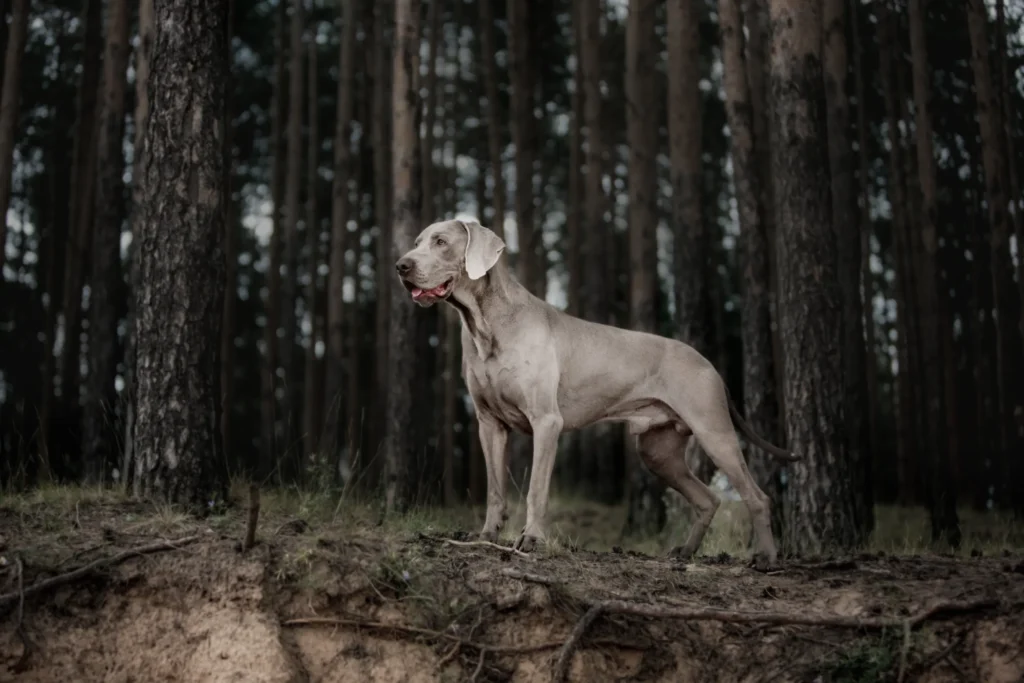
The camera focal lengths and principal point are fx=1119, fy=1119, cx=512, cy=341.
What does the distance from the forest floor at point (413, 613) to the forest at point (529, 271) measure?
0.04m

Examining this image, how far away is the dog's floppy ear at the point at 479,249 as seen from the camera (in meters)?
7.30

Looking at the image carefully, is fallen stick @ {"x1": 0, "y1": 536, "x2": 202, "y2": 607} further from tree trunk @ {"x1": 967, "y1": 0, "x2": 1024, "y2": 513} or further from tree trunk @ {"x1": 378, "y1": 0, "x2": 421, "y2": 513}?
tree trunk @ {"x1": 967, "y1": 0, "x2": 1024, "y2": 513}

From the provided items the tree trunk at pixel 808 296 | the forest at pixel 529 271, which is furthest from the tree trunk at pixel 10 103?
the tree trunk at pixel 808 296

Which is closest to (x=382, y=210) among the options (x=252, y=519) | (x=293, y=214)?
(x=293, y=214)

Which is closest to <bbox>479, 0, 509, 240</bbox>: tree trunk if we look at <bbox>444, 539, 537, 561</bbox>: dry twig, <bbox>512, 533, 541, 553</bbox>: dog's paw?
<bbox>512, 533, 541, 553</bbox>: dog's paw

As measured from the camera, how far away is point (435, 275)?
722cm

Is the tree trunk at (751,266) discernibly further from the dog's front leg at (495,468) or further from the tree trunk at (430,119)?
the tree trunk at (430,119)

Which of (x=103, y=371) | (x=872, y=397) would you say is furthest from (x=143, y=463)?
(x=872, y=397)

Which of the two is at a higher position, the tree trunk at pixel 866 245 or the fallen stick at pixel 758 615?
the tree trunk at pixel 866 245

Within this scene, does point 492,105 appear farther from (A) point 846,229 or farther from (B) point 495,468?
(B) point 495,468

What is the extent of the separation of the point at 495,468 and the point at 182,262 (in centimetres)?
264

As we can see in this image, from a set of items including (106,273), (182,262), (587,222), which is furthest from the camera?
(587,222)

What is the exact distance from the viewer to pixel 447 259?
288 inches

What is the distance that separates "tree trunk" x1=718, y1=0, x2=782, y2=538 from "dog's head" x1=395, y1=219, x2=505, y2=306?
5.20 metres
